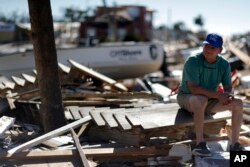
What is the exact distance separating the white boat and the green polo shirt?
8402mm

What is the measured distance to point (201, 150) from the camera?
5.26 m

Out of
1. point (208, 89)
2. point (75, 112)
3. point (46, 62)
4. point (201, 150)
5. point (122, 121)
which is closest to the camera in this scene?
point (201, 150)

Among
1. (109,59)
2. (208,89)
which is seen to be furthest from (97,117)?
(109,59)

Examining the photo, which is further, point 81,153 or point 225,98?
point 225,98

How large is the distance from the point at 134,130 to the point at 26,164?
54.2 inches

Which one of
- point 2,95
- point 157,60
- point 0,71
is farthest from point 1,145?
point 157,60

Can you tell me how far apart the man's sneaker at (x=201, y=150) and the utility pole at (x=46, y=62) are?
A: 2.12 meters

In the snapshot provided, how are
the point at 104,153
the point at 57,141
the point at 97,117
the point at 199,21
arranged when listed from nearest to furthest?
1. the point at 104,153
2. the point at 57,141
3. the point at 97,117
4. the point at 199,21

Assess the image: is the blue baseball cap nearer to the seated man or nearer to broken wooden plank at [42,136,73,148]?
the seated man

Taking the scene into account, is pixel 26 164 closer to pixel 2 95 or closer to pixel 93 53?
pixel 2 95

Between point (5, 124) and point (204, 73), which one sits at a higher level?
point (204, 73)

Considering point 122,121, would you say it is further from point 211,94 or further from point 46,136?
point 211,94

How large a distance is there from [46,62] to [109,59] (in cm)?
940

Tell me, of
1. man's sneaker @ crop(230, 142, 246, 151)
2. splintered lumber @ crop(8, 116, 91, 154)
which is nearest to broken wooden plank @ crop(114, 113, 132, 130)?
splintered lumber @ crop(8, 116, 91, 154)
